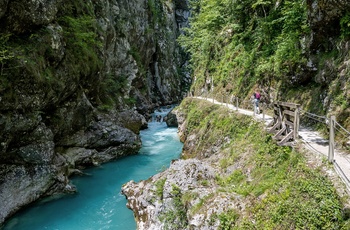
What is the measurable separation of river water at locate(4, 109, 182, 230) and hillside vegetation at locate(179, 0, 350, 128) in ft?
30.8

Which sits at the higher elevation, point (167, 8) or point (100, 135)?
point (167, 8)

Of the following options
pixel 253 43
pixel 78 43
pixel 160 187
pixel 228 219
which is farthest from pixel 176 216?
pixel 253 43

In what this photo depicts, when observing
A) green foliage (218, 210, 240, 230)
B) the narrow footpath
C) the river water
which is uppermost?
→ the narrow footpath

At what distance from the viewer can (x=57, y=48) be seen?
49.4ft

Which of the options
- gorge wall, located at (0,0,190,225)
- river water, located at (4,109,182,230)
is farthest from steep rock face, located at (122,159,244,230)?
gorge wall, located at (0,0,190,225)

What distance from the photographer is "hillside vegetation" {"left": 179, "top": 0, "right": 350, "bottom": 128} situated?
10.2 meters

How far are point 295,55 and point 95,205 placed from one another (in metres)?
13.6

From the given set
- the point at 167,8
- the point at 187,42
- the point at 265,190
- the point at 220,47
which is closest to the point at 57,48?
the point at 265,190

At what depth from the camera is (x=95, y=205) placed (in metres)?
13.6

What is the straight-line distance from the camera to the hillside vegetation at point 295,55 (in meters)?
10.2

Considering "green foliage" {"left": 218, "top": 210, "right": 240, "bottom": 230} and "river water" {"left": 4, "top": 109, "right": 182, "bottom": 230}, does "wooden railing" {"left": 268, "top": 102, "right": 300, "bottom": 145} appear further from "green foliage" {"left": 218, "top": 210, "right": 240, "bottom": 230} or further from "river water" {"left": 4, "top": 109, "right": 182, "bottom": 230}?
"river water" {"left": 4, "top": 109, "right": 182, "bottom": 230}

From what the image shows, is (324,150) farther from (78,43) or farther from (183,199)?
(78,43)

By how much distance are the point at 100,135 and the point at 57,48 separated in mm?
7803

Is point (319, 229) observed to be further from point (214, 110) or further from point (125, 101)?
point (125, 101)
